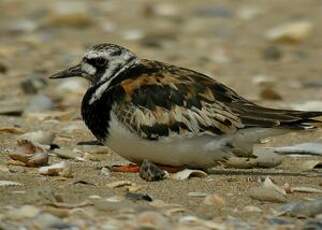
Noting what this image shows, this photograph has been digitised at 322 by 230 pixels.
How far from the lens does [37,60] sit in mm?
9289

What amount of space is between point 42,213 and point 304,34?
6750 millimetres

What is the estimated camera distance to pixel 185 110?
5008 mm

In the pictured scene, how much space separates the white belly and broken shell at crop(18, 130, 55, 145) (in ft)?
2.74

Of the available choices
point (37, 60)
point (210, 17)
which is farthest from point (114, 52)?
point (210, 17)

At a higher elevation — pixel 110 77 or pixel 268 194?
pixel 110 77

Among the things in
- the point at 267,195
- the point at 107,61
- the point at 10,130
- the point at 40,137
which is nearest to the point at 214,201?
the point at 267,195

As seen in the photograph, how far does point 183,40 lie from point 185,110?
5.59 m

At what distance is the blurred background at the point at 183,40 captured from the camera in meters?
8.13

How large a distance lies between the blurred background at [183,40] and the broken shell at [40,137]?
116 cm

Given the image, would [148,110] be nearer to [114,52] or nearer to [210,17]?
[114,52]

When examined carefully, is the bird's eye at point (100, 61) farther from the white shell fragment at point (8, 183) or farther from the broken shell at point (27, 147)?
the white shell fragment at point (8, 183)

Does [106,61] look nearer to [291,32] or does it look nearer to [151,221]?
[151,221]

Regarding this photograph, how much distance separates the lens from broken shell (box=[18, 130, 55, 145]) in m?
5.77

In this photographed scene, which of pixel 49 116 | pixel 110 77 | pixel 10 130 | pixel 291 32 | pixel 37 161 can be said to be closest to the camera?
pixel 37 161
